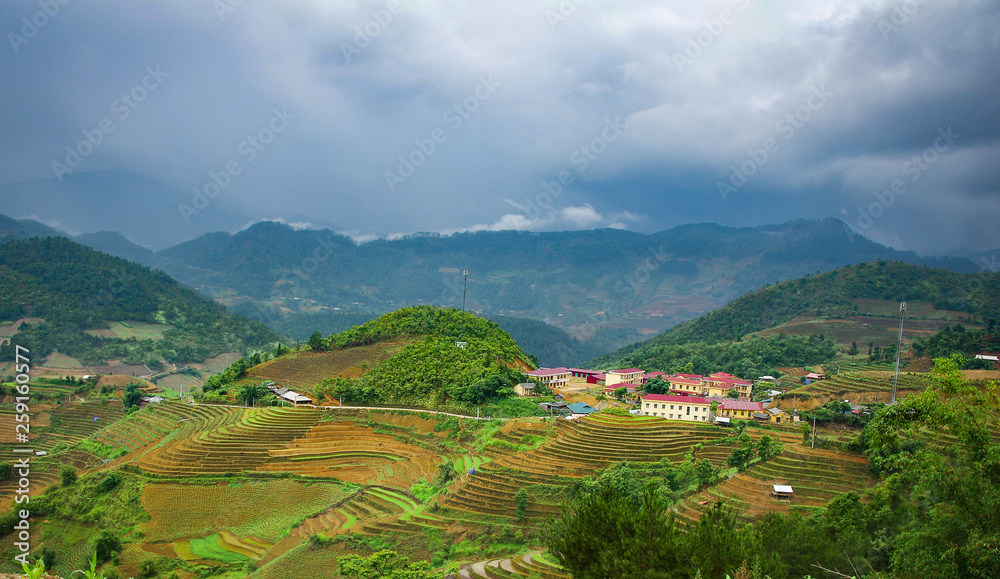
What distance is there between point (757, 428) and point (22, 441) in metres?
54.1

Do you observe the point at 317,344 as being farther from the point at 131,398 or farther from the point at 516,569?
the point at 516,569

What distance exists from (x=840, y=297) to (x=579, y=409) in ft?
232

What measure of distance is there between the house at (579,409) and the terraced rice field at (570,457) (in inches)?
114

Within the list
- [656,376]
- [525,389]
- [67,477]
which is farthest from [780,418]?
[67,477]

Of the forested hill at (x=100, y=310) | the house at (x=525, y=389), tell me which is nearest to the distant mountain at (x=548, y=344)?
the forested hill at (x=100, y=310)

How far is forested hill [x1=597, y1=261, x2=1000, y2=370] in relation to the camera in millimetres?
81500

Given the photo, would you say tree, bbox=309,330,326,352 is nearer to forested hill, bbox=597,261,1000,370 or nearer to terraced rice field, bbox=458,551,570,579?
terraced rice field, bbox=458,551,570,579

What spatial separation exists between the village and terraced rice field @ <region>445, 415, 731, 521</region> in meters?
2.86

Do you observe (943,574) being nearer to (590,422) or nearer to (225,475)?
(590,422)

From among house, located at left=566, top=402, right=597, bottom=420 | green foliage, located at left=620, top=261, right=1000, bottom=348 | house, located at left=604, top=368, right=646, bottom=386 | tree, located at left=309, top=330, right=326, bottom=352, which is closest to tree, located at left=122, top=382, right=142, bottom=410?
tree, located at left=309, top=330, right=326, bottom=352

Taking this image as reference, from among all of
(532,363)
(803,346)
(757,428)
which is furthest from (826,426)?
(803,346)

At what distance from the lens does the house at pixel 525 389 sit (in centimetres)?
4319

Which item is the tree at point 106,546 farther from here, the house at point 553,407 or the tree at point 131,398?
the tree at point 131,398

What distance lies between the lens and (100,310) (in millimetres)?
90188
